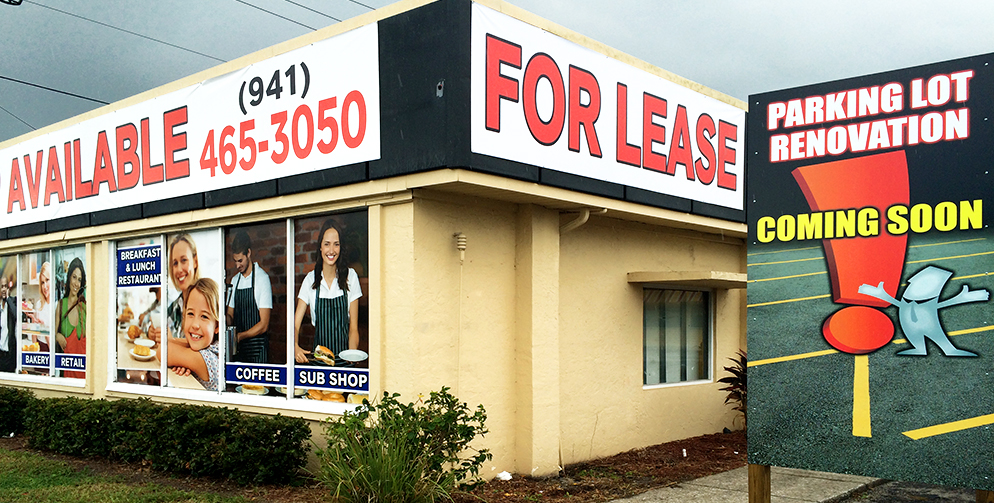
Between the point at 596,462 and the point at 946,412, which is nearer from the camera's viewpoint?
the point at 946,412

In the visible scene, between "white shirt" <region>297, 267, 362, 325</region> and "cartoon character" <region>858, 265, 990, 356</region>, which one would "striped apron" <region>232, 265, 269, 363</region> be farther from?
"cartoon character" <region>858, 265, 990, 356</region>

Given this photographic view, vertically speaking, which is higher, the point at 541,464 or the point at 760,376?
the point at 760,376

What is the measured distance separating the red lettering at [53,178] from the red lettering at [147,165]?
9.34 ft

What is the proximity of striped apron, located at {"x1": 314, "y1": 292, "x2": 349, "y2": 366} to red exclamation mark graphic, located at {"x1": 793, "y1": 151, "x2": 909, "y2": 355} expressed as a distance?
17.0 ft

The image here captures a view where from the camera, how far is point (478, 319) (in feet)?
30.0

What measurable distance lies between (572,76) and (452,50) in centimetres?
186

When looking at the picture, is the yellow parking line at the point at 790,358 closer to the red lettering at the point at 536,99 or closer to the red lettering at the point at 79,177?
the red lettering at the point at 536,99

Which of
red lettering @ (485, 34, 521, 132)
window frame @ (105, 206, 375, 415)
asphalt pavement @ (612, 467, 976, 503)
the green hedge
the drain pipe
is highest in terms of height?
red lettering @ (485, 34, 521, 132)

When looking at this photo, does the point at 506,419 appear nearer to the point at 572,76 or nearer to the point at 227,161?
the point at 572,76

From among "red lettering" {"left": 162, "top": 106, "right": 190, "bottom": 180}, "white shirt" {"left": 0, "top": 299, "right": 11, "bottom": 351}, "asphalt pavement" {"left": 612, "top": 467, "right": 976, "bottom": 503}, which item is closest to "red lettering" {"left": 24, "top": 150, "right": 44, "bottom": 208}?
"white shirt" {"left": 0, "top": 299, "right": 11, "bottom": 351}

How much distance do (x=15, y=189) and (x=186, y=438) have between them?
8.49 m

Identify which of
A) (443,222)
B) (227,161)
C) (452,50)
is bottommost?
(443,222)

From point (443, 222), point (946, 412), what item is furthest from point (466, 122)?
point (946, 412)

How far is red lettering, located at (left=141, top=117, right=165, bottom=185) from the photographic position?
11680mm
